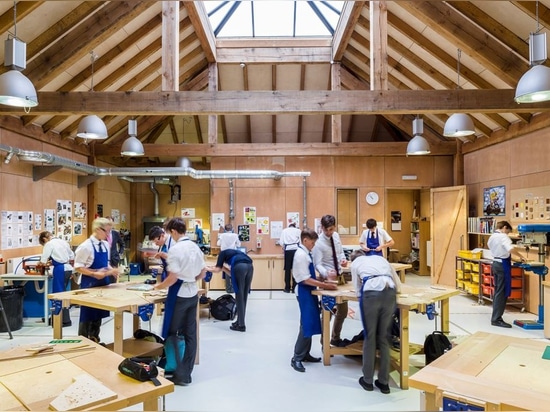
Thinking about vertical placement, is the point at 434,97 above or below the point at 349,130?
below

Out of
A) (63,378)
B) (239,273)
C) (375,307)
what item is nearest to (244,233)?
(239,273)

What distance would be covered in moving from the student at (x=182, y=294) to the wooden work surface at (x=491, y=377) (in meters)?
2.45

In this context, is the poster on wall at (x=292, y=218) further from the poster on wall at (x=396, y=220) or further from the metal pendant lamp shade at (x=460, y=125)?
the metal pendant lamp shade at (x=460, y=125)

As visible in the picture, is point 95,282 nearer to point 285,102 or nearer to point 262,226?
point 285,102

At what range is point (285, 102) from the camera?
5762 mm

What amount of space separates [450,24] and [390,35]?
2045mm

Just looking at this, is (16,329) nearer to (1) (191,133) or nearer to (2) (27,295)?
(2) (27,295)

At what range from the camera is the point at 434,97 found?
561 cm

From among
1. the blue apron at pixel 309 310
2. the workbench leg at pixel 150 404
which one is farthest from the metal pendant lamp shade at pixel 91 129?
the workbench leg at pixel 150 404

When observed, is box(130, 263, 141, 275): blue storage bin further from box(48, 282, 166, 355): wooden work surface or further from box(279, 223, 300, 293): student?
box(48, 282, 166, 355): wooden work surface

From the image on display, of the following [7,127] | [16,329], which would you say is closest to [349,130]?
[7,127]

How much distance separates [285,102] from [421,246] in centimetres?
818

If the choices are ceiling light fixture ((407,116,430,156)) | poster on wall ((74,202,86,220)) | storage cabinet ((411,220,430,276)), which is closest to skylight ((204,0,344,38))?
ceiling light fixture ((407,116,430,156))

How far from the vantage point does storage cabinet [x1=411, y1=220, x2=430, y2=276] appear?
11.9 m
